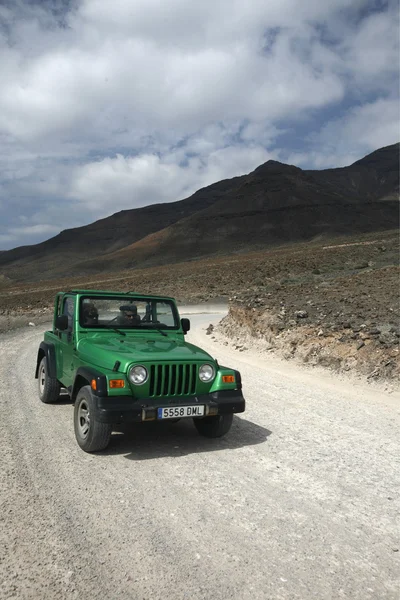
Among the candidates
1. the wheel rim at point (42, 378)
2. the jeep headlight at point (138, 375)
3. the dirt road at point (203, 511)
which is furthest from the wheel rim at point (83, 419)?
the wheel rim at point (42, 378)

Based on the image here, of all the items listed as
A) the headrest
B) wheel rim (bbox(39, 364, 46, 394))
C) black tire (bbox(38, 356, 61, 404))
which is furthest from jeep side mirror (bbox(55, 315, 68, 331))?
wheel rim (bbox(39, 364, 46, 394))

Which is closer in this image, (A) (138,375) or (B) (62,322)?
(A) (138,375)

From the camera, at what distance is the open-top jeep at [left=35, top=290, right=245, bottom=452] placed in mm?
5230

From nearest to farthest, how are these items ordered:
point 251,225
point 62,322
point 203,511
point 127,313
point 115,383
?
point 203,511
point 115,383
point 62,322
point 127,313
point 251,225

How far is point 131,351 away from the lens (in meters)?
5.71

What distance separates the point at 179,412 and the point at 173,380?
1.21 ft

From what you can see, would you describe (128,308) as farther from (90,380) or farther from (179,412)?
(179,412)

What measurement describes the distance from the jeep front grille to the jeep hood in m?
0.09

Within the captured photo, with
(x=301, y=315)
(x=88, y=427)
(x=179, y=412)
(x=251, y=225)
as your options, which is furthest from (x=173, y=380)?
(x=251, y=225)

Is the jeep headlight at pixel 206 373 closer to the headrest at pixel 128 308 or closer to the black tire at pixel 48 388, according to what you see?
the headrest at pixel 128 308

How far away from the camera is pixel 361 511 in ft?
13.9

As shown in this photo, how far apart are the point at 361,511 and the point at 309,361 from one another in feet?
23.0

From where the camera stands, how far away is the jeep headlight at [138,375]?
17.2ft

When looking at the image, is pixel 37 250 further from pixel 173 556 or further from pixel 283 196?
pixel 173 556
